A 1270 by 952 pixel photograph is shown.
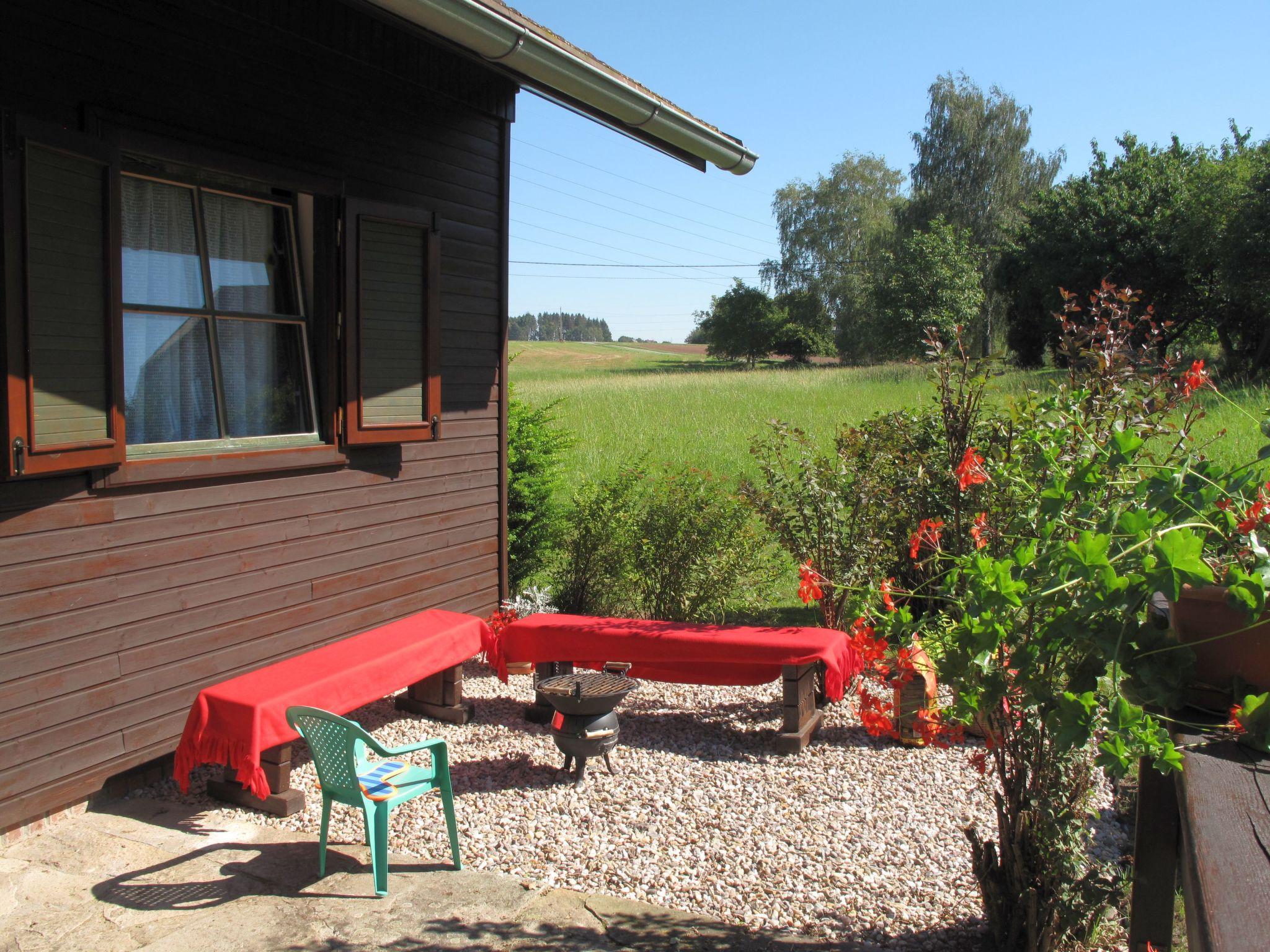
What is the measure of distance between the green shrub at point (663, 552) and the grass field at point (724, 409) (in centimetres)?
67

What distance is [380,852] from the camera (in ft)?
10.5

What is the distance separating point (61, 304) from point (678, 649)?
122 inches

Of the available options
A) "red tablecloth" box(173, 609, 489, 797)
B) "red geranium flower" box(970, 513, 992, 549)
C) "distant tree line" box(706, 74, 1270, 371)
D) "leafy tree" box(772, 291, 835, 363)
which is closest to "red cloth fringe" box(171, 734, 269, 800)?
"red tablecloth" box(173, 609, 489, 797)

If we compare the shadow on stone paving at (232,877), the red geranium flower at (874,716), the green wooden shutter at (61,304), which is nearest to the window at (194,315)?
the green wooden shutter at (61,304)

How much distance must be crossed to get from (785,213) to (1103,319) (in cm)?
4275

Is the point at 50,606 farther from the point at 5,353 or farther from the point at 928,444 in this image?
the point at 928,444

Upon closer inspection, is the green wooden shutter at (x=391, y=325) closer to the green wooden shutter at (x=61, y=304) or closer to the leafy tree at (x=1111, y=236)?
the green wooden shutter at (x=61, y=304)

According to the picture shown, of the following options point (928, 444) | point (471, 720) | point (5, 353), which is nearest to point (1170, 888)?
point (471, 720)

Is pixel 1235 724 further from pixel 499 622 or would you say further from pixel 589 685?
pixel 499 622

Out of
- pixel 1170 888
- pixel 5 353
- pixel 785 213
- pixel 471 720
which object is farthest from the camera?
pixel 785 213

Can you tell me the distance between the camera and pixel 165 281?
13.4 ft

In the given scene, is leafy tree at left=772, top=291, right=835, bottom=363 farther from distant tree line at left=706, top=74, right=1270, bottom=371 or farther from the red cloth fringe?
the red cloth fringe

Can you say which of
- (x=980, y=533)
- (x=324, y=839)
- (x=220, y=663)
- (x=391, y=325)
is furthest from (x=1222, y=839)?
(x=391, y=325)

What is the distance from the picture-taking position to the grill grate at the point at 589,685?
4258 mm
